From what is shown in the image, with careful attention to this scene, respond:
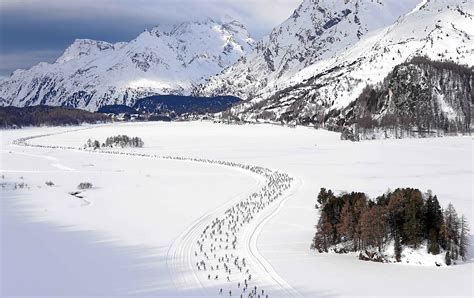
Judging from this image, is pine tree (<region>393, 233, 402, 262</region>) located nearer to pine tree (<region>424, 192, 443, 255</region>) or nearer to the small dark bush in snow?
pine tree (<region>424, 192, 443, 255</region>)

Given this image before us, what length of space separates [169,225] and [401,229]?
69.4 ft

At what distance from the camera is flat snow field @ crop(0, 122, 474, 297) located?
33.2 metres

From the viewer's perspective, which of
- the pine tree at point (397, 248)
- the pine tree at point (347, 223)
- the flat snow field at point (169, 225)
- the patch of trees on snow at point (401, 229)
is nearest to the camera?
the flat snow field at point (169, 225)

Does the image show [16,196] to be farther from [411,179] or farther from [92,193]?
[411,179]

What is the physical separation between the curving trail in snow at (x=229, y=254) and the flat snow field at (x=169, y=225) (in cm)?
32

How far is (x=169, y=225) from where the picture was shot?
164ft

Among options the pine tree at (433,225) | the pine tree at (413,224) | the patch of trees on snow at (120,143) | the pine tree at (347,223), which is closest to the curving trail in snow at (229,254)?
the pine tree at (347,223)

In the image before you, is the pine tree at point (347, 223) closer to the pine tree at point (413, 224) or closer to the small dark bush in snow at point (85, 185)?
the pine tree at point (413, 224)

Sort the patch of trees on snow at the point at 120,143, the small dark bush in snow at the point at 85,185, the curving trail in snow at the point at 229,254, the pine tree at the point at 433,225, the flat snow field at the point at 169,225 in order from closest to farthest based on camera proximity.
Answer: the curving trail in snow at the point at 229,254 → the flat snow field at the point at 169,225 → the pine tree at the point at 433,225 → the small dark bush in snow at the point at 85,185 → the patch of trees on snow at the point at 120,143

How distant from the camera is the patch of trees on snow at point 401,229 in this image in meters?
38.0

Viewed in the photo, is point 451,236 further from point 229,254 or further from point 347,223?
point 229,254

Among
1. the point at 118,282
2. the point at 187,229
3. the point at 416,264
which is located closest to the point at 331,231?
the point at 416,264

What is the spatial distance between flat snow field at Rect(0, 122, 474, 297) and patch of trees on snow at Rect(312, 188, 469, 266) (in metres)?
1.39

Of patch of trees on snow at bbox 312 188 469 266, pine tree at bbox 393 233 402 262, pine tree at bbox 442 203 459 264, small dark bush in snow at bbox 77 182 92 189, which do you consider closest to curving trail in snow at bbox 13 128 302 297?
patch of trees on snow at bbox 312 188 469 266
